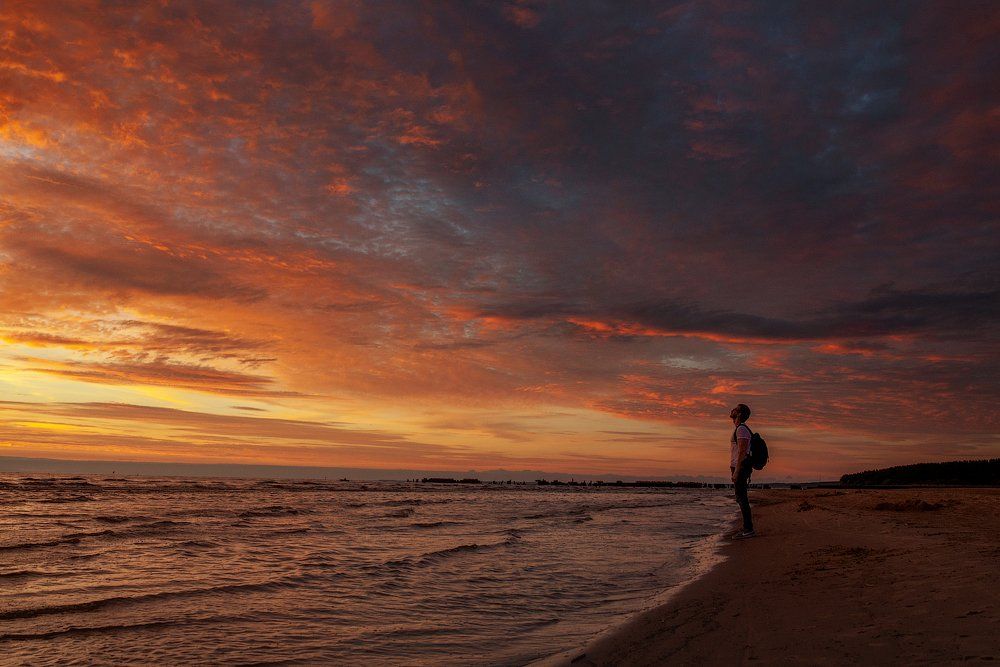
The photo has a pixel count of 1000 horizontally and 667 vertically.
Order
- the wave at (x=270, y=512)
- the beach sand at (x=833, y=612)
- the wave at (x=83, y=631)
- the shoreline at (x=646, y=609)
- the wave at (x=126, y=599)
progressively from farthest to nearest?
the wave at (x=270, y=512)
the wave at (x=126, y=599)
the wave at (x=83, y=631)
the shoreline at (x=646, y=609)
the beach sand at (x=833, y=612)

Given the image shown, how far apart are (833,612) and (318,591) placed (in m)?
7.09

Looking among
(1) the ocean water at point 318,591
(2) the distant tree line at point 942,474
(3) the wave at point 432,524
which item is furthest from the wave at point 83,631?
(2) the distant tree line at point 942,474

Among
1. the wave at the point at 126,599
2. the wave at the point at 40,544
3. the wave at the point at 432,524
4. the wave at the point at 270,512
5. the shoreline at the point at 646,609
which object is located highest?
the shoreline at the point at 646,609

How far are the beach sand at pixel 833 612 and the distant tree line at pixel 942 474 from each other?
71443 mm

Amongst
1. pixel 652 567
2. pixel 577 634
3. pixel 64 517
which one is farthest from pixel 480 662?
pixel 64 517

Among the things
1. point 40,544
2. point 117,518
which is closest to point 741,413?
point 40,544

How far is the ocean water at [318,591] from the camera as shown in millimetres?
6102

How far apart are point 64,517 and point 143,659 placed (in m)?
20.9

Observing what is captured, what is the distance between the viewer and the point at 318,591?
9.25m

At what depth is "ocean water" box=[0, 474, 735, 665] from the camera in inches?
240

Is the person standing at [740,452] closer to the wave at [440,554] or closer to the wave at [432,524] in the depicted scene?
the wave at [440,554]

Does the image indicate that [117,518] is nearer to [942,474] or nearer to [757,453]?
[757,453]

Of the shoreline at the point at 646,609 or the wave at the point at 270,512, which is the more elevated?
the shoreline at the point at 646,609

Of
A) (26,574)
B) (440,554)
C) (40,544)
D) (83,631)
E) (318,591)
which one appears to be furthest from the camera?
(40,544)
